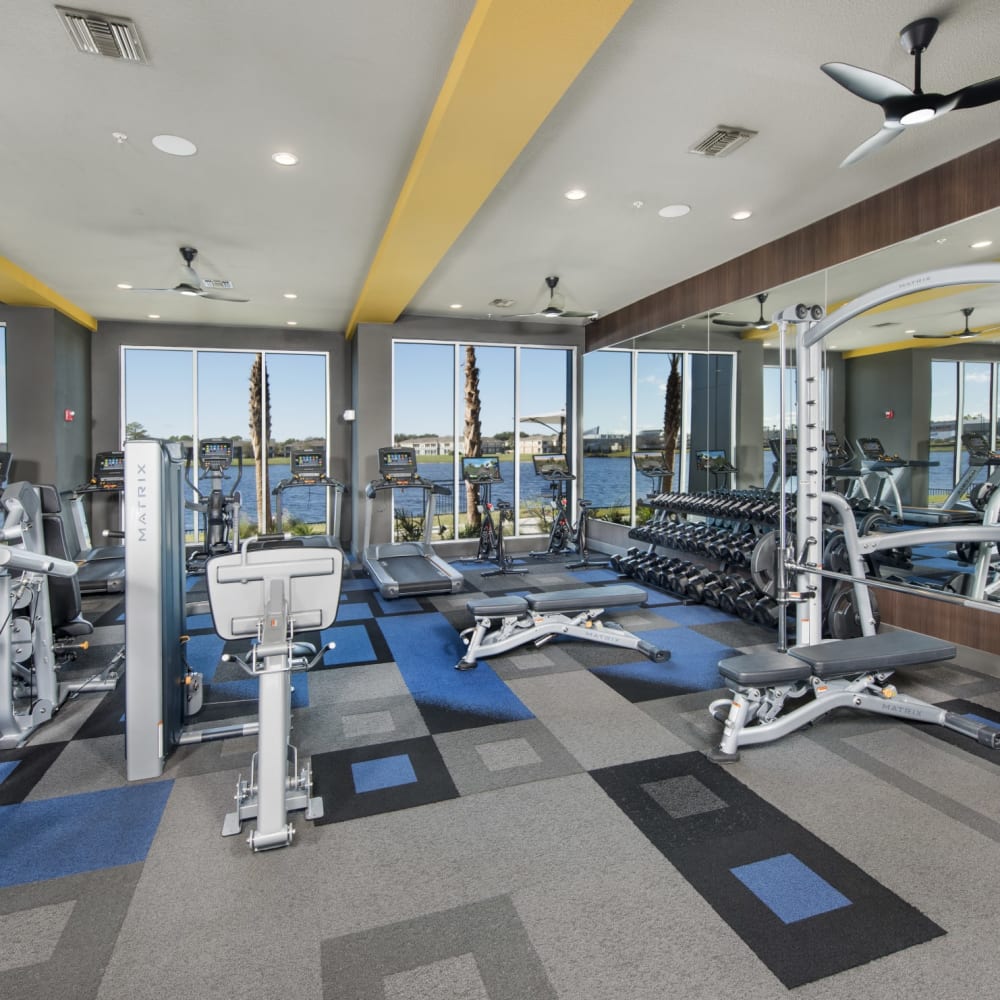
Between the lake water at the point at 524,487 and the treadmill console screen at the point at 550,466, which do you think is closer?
the treadmill console screen at the point at 550,466

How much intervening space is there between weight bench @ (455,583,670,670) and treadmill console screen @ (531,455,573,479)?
313 centimetres

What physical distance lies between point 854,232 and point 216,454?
674cm

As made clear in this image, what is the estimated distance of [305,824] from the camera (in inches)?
92.3

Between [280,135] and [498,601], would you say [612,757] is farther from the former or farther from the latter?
[280,135]

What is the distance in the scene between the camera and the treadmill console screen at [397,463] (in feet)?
23.8

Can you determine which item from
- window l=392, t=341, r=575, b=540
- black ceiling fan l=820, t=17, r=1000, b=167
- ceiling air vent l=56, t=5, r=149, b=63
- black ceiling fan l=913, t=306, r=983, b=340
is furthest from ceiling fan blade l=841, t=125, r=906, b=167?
window l=392, t=341, r=575, b=540

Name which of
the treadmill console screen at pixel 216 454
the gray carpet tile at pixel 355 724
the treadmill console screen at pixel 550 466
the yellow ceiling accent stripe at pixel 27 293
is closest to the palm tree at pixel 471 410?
the treadmill console screen at pixel 550 466

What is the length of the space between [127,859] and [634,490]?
6350mm

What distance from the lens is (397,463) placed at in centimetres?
732

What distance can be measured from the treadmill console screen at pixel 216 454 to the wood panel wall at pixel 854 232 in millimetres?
5137

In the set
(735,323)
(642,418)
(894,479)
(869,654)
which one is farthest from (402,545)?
(869,654)

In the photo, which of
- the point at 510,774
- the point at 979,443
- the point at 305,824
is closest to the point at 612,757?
the point at 510,774

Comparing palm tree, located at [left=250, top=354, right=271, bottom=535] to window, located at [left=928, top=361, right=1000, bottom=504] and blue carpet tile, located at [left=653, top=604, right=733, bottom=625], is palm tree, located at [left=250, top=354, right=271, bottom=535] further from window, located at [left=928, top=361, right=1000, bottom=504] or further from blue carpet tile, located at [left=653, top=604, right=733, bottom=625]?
window, located at [left=928, top=361, right=1000, bottom=504]

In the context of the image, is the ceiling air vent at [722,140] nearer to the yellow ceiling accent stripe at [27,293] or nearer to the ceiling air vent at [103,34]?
the ceiling air vent at [103,34]
